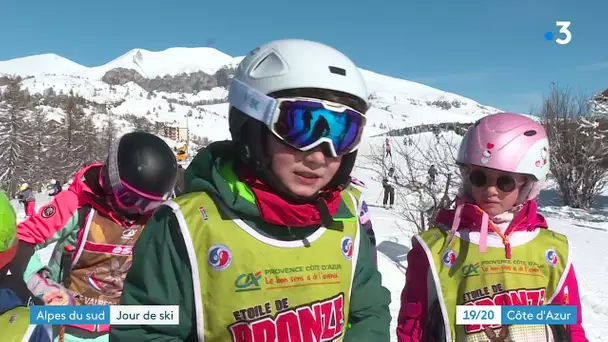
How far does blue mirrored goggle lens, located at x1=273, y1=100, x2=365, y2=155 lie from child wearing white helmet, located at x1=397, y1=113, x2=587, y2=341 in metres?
1.29

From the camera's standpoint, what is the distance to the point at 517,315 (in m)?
2.67

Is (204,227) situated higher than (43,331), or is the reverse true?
(204,227)

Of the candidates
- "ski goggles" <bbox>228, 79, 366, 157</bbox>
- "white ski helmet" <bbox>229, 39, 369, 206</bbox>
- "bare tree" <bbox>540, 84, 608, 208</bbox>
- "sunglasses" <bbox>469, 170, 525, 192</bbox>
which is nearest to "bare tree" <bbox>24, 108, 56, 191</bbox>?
"bare tree" <bbox>540, 84, 608, 208</bbox>

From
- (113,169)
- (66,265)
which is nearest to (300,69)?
(113,169)

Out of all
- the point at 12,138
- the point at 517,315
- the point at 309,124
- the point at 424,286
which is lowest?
the point at 517,315

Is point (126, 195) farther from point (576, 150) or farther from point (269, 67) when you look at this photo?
point (576, 150)

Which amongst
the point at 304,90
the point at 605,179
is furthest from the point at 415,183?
the point at 605,179

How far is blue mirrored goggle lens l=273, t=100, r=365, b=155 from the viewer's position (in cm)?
178

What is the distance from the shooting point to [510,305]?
268cm

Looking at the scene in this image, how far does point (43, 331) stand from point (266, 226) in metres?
1.18

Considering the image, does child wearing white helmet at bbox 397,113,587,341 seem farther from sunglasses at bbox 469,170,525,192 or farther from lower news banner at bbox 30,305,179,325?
lower news banner at bbox 30,305,179,325

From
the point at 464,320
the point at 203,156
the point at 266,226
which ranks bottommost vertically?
the point at 464,320

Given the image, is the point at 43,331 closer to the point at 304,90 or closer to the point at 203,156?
the point at 203,156

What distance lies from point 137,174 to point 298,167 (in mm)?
2001
